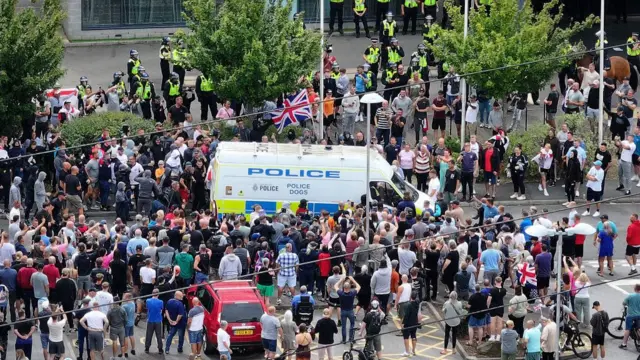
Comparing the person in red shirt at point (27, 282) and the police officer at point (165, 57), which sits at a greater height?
the police officer at point (165, 57)

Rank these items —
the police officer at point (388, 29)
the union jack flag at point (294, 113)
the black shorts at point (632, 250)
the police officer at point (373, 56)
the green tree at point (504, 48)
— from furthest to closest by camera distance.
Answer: the police officer at point (388, 29) < the police officer at point (373, 56) < the green tree at point (504, 48) < the union jack flag at point (294, 113) < the black shorts at point (632, 250)

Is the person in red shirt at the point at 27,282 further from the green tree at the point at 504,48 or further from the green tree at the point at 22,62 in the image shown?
the green tree at the point at 504,48

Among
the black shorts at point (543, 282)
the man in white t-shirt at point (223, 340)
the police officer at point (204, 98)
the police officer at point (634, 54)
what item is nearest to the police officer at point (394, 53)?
the police officer at point (204, 98)

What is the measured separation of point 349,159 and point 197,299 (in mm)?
7424

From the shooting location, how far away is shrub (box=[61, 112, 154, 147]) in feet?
134

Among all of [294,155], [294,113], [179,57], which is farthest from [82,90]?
[294,155]

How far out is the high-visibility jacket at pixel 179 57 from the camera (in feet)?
139

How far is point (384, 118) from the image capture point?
4153 centimetres

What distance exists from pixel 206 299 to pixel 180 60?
12.2m

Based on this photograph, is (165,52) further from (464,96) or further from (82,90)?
(464,96)

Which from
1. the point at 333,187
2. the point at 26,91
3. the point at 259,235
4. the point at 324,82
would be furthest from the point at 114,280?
the point at 324,82

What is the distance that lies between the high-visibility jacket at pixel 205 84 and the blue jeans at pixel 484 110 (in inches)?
288

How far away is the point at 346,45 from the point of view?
4988 cm

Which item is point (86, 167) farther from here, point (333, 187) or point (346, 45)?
point (346, 45)
